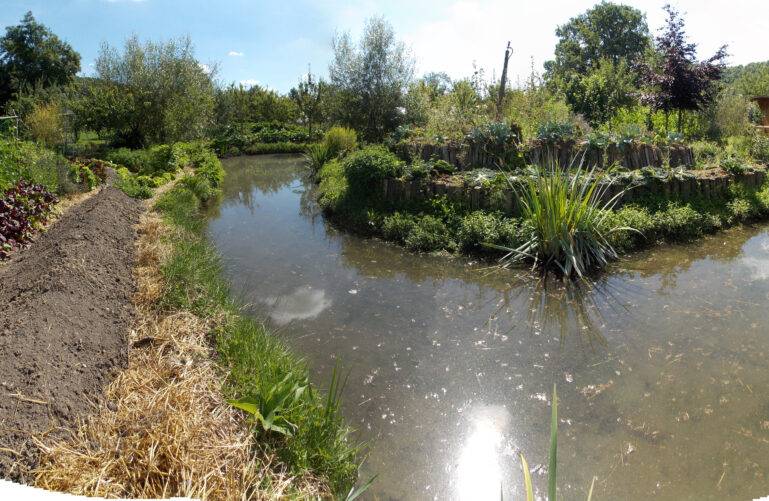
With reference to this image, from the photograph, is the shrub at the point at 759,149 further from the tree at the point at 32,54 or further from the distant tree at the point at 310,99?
the tree at the point at 32,54

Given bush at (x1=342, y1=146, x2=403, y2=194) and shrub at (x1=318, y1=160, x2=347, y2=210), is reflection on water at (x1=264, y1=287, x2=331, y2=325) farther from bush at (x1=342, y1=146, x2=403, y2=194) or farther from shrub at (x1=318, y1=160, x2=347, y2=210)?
shrub at (x1=318, y1=160, x2=347, y2=210)

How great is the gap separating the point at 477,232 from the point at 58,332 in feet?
16.7

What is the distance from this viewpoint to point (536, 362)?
3.93m

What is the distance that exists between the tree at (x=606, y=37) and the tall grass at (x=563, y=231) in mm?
31092

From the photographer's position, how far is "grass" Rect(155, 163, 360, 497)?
2506 mm

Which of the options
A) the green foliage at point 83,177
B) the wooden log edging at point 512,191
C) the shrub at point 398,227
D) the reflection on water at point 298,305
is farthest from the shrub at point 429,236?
the green foliage at point 83,177

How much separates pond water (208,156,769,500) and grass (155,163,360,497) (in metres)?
0.31

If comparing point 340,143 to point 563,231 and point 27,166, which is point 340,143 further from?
point 563,231

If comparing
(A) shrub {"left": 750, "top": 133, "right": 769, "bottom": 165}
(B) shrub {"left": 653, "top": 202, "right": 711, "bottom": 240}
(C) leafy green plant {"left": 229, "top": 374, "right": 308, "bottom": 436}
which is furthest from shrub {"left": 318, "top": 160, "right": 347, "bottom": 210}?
(A) shrub {"left": 750, "top": 133, "right": 769, "bottom": 165}

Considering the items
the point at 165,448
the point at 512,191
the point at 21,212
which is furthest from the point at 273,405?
the point at 512,191

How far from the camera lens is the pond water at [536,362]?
9.11 feet

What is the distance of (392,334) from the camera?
4.41 m

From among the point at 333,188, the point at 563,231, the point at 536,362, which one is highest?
the point at 333,188

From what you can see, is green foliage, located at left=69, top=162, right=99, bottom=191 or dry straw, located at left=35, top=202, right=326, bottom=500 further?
green foliage, located at left=69, top=162, right=99, bottom=191
